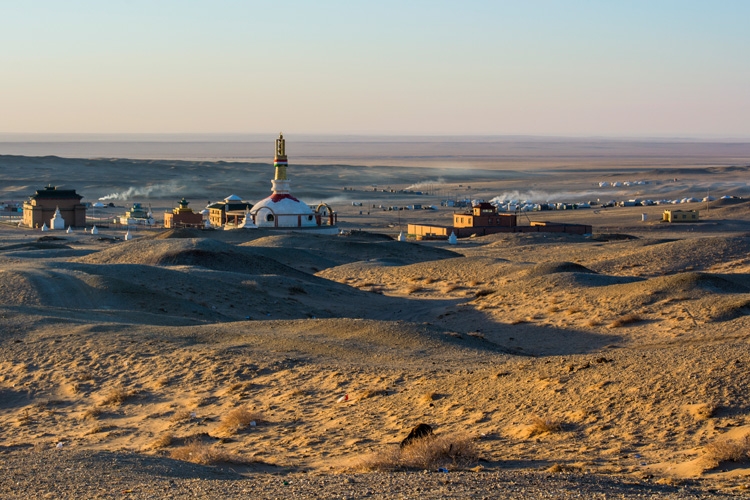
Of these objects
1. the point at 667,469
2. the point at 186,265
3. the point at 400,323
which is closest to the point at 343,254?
the point at 186,265

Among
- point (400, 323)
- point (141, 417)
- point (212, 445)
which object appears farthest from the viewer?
point (400, 323)

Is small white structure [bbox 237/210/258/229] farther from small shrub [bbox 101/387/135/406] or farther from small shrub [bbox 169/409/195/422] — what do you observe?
small shrub [bbox 169/409/195/422]

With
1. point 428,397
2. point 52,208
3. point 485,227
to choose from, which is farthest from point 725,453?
point 52,208

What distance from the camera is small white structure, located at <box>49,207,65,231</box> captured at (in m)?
70.8

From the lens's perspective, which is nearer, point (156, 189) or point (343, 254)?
point (343, 254)

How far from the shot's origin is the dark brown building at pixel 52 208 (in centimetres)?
7231

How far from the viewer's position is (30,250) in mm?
46531

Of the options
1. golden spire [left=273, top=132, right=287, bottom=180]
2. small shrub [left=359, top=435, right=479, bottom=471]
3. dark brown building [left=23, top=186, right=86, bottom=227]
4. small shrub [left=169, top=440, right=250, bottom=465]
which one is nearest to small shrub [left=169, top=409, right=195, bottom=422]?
small shrub [left=169, top=440, right=250, bottom=465]

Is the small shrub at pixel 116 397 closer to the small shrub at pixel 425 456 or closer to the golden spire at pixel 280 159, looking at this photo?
the small shrub at pixel 425 456

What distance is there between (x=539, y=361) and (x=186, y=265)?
22119mm

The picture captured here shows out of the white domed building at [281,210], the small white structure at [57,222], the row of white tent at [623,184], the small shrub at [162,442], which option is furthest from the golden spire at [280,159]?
the row of white tent at [623,184]

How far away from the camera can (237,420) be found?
16344mm

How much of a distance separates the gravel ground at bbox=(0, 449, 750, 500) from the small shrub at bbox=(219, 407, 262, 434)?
10.2ft

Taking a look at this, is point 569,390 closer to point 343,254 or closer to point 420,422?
point 420,422
